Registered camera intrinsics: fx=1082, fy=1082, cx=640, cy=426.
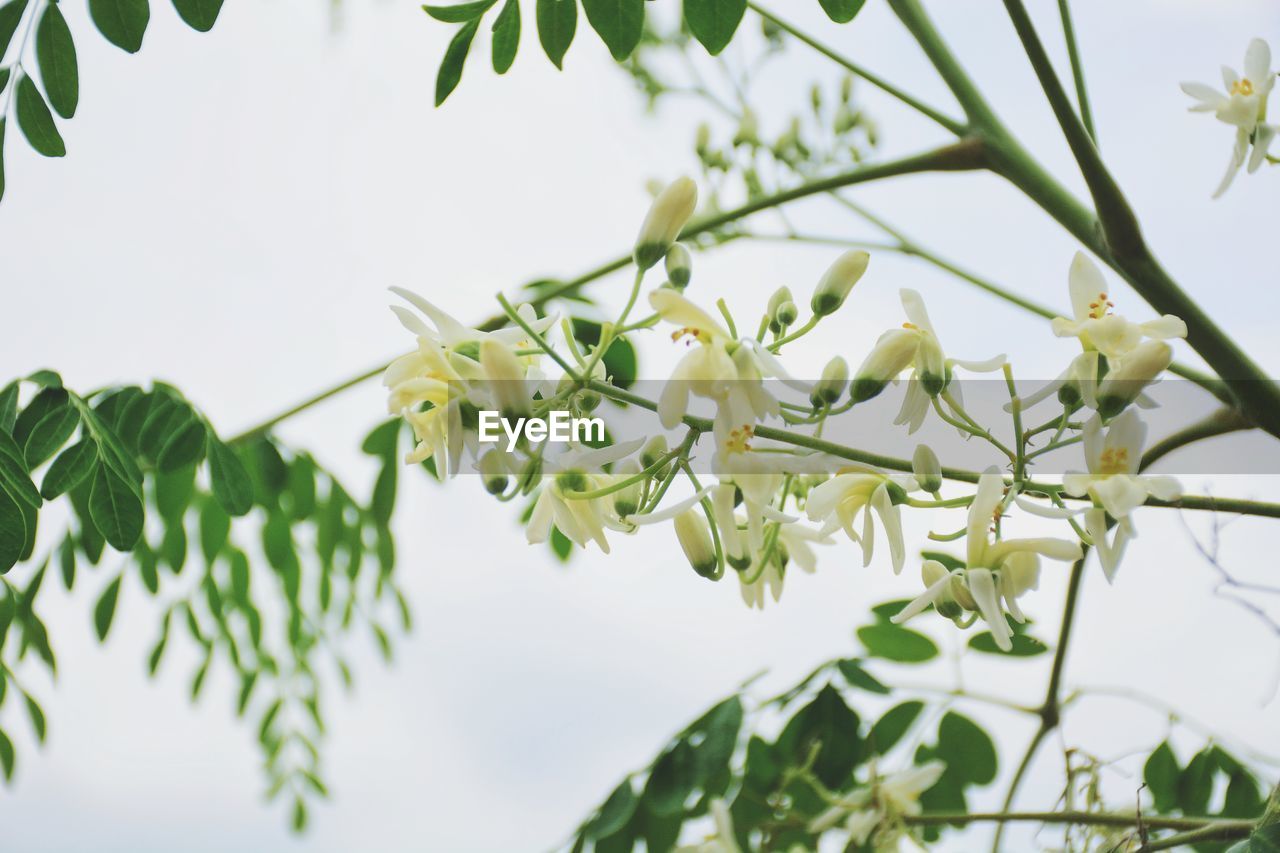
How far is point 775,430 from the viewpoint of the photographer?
568mm

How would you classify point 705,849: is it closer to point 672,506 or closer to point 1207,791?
point 672,506

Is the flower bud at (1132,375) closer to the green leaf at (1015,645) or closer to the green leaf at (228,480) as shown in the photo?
the green leaf at (1015,645)

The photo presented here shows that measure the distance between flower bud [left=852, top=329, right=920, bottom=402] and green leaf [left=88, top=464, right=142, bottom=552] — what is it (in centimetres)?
49

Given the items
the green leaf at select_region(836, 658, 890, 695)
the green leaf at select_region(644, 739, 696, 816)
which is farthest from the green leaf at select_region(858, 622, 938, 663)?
the green leaf at select_region(644, 739, 696, 816)

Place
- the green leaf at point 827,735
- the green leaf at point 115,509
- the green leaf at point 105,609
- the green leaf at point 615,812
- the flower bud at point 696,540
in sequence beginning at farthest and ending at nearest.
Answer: the green leaf at point 105,609, the green leaf at point 827,735, the green leaf at point 615,812, the green leaf at point 115,509, the flower bud at point 696,540

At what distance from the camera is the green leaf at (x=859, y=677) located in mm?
1042

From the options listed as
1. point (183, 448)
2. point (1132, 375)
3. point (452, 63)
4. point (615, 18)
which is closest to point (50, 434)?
point (183, 448)

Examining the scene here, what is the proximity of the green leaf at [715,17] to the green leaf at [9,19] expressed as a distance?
476mm

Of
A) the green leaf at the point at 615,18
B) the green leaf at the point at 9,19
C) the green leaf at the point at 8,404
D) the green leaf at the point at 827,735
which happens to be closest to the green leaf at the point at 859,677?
the green leaf at the point at 827,735

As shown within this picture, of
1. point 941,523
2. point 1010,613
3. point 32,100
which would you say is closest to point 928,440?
point 941,523

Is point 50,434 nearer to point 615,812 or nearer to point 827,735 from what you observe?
point 615,812

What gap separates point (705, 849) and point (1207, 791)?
21.6 inches

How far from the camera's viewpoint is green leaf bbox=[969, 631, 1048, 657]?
101 cm

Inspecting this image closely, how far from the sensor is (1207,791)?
3.57 ft
